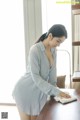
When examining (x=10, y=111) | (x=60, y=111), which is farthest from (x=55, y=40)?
(x=10, y=111)

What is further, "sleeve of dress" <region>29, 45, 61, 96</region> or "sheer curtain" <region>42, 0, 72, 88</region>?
"sheer curtain" <region>42, 0, 72, 88</region>

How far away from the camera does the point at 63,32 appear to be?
1914 millimetres

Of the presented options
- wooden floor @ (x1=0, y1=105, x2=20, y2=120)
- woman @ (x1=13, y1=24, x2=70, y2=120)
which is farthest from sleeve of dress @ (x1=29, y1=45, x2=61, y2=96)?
wooden floor @ (x1=0, y1=105, x2=20, y2=120)

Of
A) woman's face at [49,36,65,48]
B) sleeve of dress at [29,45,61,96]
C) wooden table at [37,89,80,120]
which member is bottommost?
wooden table at [37,89,80,120]

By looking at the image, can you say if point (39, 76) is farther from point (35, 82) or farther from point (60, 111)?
point (60, 111)

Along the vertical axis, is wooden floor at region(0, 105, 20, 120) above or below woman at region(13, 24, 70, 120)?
below

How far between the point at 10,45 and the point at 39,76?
6.04 feet

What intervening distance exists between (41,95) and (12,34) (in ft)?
5.85

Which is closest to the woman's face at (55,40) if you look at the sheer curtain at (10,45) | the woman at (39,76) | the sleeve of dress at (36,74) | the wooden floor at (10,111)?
→ the woman at (39,76)

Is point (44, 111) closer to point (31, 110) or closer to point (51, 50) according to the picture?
point (31, 110)

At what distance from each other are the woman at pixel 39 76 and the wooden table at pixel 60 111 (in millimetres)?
123

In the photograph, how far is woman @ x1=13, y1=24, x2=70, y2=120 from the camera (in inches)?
75.9

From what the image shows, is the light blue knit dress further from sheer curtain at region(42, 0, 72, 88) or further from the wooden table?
sheer curtain at region(42, 0, 72, 88)

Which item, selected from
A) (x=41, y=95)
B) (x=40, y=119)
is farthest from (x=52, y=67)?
(x=40, y=119)
